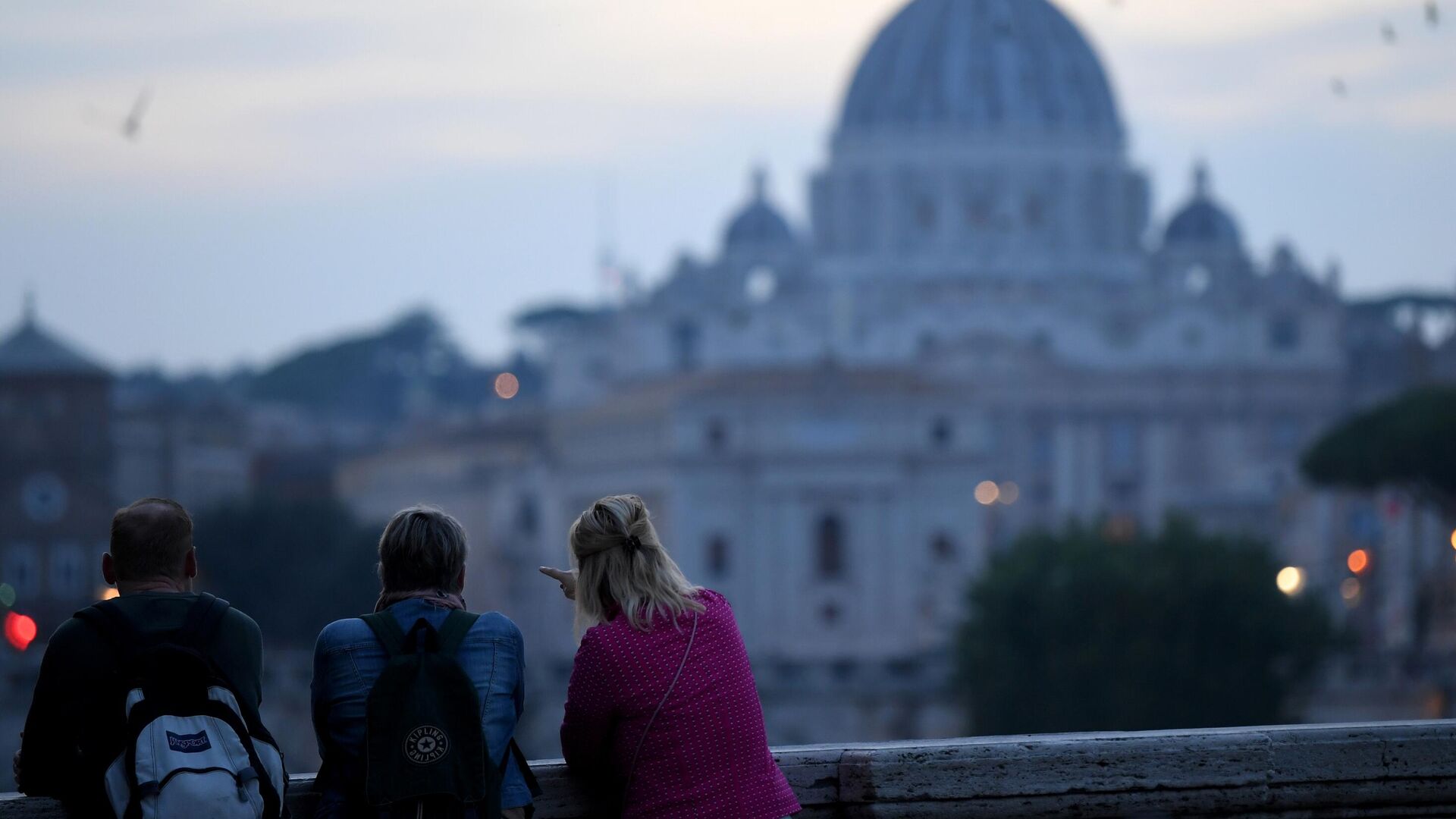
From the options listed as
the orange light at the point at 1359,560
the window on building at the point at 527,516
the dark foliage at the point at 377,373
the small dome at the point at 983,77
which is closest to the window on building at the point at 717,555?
the window on building at the point at 527,516

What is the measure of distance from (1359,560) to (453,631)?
4155 centimetres

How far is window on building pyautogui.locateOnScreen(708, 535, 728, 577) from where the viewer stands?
185 ft

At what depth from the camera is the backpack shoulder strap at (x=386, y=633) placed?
5.47m

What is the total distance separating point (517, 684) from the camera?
5.64 metres

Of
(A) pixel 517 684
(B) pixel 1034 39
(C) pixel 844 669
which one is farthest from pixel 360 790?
(B) pixel 1034 39

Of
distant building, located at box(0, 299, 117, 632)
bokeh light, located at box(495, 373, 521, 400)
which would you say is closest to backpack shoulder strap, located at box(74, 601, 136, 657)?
distant building, located at box(0, 299, 117, 632)

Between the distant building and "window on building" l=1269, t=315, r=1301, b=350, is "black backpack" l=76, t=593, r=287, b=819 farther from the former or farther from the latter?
"window on building" l=1269, t=315, r=1301, b=350

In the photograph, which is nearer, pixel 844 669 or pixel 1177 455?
pixel 844 669

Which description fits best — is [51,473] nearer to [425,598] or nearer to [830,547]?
[830,547]

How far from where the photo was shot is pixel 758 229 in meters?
83.8

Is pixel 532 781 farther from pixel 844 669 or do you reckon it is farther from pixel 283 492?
pixel 283 492

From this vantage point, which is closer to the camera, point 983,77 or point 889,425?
point 889,425

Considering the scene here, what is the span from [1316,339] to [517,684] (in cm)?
7026

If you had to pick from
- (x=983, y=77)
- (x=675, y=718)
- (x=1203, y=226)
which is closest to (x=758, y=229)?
(x=983, y=77)
